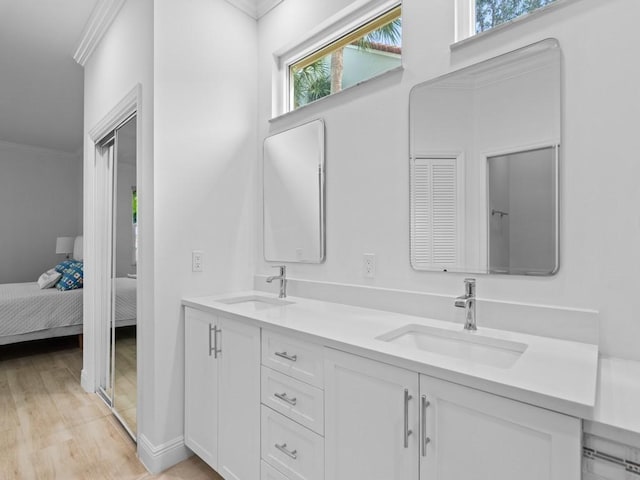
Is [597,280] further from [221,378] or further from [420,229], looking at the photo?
[221,378]

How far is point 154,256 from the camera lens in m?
1.95

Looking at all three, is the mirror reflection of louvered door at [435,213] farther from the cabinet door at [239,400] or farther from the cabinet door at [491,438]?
the cabinet door at [239,400]

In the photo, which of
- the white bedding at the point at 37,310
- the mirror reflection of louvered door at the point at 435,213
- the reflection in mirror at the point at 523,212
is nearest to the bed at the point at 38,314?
the white bedding at the point at 37,310

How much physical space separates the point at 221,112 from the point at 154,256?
988 mm

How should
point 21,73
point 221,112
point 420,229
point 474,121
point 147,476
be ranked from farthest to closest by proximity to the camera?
point 21,73, point 221,112, point 147,476, point 420,229, point 474,121

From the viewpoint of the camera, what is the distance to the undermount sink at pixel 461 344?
1.22 m

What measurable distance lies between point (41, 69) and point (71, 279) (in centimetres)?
225

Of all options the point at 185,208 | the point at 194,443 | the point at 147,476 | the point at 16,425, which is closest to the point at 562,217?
the point at 185,208

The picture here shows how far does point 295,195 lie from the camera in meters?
2.21

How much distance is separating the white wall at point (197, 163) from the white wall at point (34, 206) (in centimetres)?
538

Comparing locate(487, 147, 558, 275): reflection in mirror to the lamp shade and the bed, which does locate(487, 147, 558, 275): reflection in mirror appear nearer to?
the bed

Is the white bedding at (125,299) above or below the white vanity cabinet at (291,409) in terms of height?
above

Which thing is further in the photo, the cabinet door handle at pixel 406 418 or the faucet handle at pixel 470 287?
the faucet handle at pixel 470 287

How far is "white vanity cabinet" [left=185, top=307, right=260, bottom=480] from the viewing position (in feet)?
5.20
